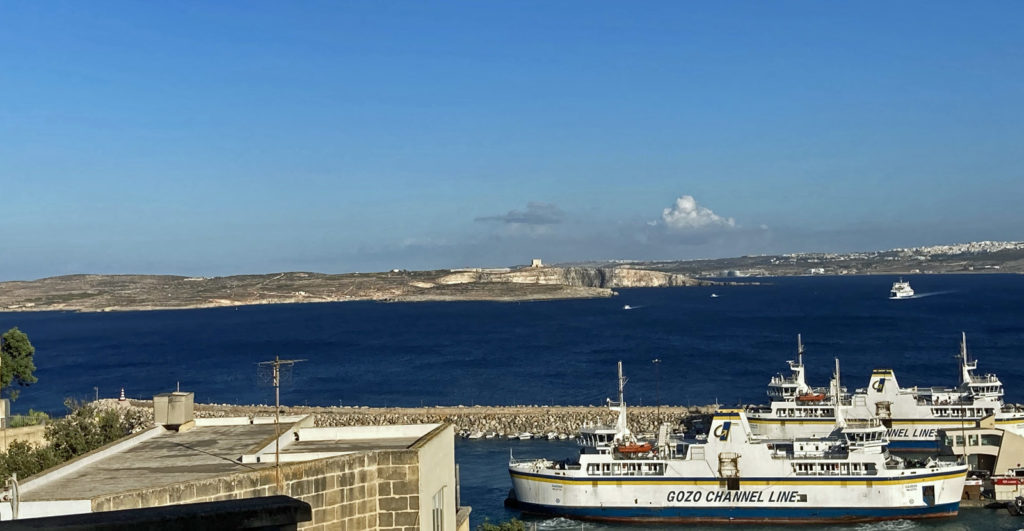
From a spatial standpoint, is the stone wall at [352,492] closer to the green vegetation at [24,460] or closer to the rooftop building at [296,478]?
the rooftop building at [296,478]

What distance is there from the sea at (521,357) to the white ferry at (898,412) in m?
12.6

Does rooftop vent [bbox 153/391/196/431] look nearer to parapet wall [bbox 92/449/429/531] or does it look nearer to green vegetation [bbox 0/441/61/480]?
green vegetation [bbox 0/441/61/480]

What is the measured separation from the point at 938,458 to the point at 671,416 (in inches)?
815

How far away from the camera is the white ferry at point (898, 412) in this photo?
177 ft

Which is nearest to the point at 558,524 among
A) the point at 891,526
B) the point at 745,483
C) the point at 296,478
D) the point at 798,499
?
the point at 745,483

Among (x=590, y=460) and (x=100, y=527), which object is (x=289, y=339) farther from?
(x=100, y=527)

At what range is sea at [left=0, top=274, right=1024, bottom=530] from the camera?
7594 cm

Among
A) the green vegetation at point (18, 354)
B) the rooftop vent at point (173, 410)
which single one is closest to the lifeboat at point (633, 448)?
the rooftop vent at point (173, 410)

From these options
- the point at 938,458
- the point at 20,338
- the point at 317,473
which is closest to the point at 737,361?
the point at 938,458

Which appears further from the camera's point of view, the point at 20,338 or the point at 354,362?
the point at 354,362

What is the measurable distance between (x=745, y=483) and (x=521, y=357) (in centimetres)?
6964

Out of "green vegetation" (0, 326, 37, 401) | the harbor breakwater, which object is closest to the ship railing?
the harbor breakwater

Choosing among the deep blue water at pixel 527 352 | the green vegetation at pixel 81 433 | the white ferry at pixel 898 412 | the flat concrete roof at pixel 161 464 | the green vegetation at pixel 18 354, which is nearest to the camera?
the flat concrete roof at pixel 161 464

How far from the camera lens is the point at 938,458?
44.1m
